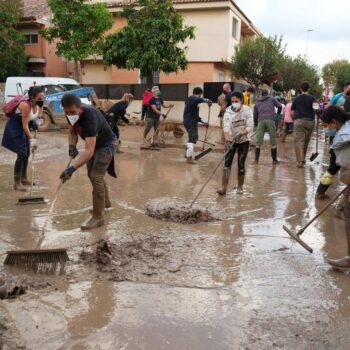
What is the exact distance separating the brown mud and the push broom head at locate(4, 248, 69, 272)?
196cm

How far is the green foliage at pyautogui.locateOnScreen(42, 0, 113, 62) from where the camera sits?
70.2 ft

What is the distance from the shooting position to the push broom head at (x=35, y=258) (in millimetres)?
3875

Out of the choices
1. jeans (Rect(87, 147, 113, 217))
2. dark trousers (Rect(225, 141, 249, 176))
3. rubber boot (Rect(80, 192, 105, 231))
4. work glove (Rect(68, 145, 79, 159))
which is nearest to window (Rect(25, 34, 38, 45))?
dark trousers (Rect(225, 141, 249, 176))

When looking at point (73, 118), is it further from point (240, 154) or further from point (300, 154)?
point (300, 154)

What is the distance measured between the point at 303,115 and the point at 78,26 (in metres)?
15.8

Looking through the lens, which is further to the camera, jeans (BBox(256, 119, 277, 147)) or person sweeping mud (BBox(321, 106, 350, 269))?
jeans (BBox(256, 119, 277, 147))

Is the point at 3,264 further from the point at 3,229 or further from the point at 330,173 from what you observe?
A: the point at 330,173

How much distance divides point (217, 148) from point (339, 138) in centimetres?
842

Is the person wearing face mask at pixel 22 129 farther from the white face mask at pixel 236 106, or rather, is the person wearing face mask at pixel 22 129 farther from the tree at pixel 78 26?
the tree at pixel 78 26

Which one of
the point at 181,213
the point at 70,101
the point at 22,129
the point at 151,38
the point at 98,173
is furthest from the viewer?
the point at 151,38

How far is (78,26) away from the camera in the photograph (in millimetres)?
21922

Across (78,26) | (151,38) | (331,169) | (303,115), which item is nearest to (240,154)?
(331,169)

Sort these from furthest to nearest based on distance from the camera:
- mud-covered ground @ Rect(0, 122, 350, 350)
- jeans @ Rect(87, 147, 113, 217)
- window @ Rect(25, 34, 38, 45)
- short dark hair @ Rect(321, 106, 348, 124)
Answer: window @ Rect(25, 34, 38, 45), jeans @ Rect(87, 147, 113, 217), short dark hair @ Rect(321, 106, 348, 124), mud-covered ground @ Rect(0, 122, 350, 350)

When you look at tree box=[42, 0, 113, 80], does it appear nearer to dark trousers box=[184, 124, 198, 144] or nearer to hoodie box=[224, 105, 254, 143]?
dark trousers box=[184, 124, 198, 144]
